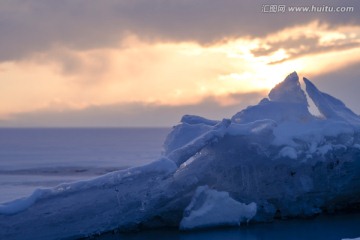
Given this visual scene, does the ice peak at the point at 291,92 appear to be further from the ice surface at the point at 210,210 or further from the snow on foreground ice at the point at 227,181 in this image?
the ice surface at the point at 210,210

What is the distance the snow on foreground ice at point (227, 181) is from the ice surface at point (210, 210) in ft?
0.08

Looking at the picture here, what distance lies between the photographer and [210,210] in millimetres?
13570

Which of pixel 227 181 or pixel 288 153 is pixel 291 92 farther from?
pixel 227 181

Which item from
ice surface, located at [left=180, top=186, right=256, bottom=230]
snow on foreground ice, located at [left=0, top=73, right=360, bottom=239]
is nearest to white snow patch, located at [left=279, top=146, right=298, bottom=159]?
snow on foreground ice, located at [left=0, top=73, right=360, bottom=239]

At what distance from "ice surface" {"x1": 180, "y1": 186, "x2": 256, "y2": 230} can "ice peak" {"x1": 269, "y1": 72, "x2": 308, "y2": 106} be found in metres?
3.68

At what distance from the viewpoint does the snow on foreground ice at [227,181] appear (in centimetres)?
1253

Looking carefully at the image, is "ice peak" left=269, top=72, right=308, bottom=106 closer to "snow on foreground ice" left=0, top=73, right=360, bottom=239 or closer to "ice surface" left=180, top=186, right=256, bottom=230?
"snow on foreground ice" left=0, top=73, right=360, bottom=239

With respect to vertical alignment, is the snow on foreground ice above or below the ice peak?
below

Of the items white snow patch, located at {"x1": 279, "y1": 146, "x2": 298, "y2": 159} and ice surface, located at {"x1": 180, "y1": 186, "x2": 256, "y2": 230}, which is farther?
white snow patch, located at {"x1": 279, "y1": 146, "x2": 298, "y2": 159}

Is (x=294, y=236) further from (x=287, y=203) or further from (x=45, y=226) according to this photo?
(x=45, y=226)

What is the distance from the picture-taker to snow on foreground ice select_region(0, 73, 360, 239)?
12.5 m

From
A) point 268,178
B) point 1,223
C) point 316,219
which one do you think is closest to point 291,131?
point 268,178

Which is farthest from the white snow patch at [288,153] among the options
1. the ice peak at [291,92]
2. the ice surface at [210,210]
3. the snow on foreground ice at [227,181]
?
the ice peak at [291,92]

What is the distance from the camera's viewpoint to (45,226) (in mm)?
12281
